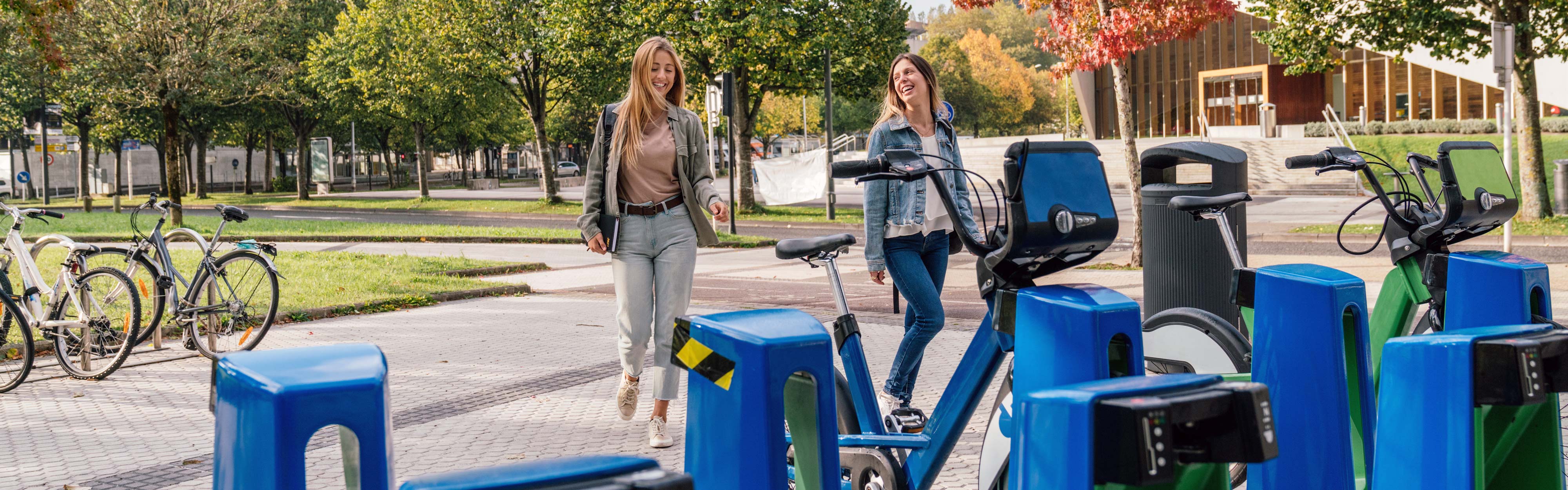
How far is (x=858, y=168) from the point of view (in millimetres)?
3150

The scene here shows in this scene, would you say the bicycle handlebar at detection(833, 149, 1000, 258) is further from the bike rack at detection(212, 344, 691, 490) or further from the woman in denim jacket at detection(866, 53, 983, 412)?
the bike rack at detection(212, 344, 691, 490)

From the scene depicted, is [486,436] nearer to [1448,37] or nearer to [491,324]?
[491,324]

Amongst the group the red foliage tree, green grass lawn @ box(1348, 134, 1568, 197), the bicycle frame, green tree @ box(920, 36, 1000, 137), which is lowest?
the bicycle frame

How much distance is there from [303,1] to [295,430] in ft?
140

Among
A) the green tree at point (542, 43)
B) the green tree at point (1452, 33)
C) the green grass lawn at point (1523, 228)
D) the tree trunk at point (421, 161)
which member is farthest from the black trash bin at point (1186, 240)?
the tree trunk at point (421, 161)

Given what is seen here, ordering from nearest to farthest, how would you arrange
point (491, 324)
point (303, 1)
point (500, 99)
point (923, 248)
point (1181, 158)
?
point (923, 248)
point (1181, 158)
point (491, 324)
point (500, 99)
point (303, 1)

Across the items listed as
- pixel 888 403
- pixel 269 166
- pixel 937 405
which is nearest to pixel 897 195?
pixel 888 403

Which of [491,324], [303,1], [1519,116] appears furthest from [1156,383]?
[303,1]

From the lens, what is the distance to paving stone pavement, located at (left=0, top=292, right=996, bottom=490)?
15.4 feet

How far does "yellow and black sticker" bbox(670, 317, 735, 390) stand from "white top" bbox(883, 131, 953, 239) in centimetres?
191

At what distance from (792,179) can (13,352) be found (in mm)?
21626

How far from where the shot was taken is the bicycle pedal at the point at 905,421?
3699mm

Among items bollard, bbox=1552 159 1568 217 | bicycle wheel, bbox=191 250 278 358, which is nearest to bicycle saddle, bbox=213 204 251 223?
bicycle wheel, bbox=191 250 278 358

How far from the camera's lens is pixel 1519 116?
1766cm
